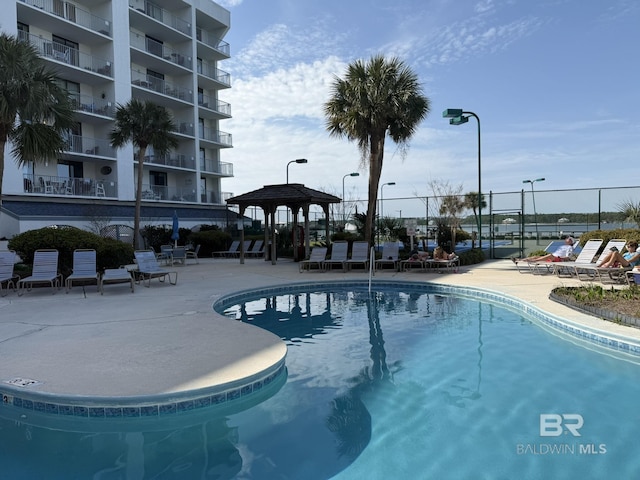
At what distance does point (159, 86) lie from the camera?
31.9m

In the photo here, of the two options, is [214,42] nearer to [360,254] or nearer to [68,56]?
[68,56]

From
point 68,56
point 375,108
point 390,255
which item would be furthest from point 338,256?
point 68,56

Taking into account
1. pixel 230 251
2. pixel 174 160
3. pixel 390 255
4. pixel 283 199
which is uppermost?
pixel 174 160

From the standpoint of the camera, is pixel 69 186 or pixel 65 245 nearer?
pixel 65 245

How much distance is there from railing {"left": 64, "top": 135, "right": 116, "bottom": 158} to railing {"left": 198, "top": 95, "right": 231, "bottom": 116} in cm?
999

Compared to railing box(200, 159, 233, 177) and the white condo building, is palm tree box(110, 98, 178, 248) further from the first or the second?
railing box(200, 159, 233, 177)

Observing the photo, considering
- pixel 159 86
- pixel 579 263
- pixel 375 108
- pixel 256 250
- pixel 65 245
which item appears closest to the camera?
pixel 65 245

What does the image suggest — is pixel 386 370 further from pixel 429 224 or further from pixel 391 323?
pixel 429 224

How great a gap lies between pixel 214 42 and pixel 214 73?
2.85m

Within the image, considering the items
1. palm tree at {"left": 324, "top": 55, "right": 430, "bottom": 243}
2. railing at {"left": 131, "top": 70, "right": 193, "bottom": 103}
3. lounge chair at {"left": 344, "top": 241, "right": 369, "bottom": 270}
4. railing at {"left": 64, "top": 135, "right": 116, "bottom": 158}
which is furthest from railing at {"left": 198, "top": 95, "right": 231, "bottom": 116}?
lounge chair at {"left": 344, "top": 241, "right": 369, "bottom": 270}

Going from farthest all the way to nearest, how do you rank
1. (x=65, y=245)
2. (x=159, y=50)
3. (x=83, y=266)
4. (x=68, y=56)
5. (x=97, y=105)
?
(x=159, y=50), (x=97, y=105), (x=68, y=56), (x=65, y=245), (x=83, y=266)

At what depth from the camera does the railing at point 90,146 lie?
84.6ft

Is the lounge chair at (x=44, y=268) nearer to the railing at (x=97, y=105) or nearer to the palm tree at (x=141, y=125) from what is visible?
the palm tree at (x=141, y=125)

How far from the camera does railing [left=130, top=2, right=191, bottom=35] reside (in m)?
30.7
